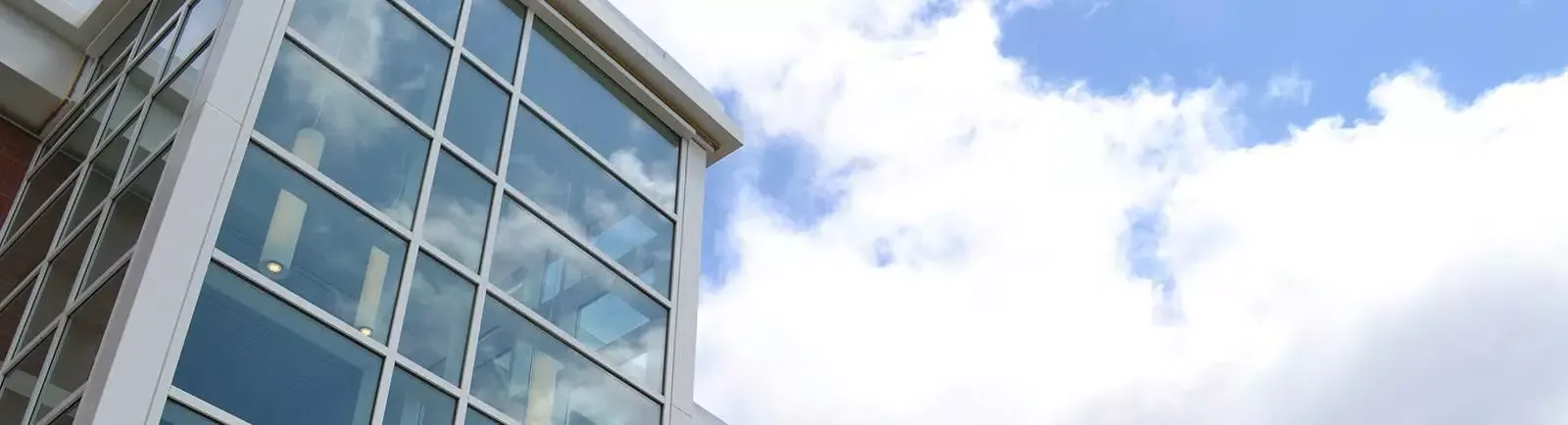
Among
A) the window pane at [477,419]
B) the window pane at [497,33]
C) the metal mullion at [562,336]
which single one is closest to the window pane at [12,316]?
the window pane at [477,419]

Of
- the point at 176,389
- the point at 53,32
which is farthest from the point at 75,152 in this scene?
the point at 176,389

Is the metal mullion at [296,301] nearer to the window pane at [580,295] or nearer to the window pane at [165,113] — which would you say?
the window pane at [165,113]

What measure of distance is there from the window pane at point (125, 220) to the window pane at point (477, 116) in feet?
8.63

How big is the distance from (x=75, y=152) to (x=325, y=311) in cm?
419

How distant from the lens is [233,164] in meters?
10.4

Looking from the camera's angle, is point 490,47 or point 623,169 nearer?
point 490,47

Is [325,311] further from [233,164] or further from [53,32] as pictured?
[53,32]

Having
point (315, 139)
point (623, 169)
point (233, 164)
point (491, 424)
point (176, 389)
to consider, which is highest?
→ point (623, 169)

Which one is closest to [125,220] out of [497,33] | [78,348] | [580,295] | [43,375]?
[78,348]

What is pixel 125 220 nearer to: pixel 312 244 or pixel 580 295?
pixel 312 244

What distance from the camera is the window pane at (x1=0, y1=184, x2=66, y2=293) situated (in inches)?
471

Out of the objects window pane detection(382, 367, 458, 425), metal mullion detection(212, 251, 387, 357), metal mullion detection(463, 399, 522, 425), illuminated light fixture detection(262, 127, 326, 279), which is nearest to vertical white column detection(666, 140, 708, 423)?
metal mullion detection(463, 399, 522, 425)

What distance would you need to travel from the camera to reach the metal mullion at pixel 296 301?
10.0 m

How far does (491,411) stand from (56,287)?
3.58m
